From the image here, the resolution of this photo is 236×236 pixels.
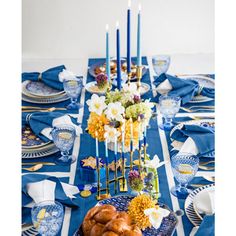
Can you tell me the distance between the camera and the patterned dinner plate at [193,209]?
146 centimetres

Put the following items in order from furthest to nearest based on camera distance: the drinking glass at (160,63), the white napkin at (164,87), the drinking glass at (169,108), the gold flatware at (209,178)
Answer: the drinking glass at (160,63), the white napkin at (164,87), the drinking glass at (169,108), the gold flatware at (209,178)

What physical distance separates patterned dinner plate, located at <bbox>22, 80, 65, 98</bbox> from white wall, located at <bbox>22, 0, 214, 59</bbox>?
2.29 ft

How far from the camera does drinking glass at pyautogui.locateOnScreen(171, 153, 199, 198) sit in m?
1.61

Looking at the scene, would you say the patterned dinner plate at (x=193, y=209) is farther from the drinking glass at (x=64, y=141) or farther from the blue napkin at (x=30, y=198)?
the drinking glass at (x=64, y=141)

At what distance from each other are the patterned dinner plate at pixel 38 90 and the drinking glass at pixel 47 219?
3.51 feet

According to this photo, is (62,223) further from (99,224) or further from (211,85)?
(211,85)

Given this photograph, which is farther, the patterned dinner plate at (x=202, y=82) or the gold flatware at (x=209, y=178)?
the patterned dinner plate at (x=202, y=82)

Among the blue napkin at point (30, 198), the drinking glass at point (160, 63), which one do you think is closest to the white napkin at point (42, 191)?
the blue napkin at point (30, 198)

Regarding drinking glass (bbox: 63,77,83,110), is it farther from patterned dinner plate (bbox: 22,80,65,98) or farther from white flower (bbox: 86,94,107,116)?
white flower (bbox: 86,94,107,116)

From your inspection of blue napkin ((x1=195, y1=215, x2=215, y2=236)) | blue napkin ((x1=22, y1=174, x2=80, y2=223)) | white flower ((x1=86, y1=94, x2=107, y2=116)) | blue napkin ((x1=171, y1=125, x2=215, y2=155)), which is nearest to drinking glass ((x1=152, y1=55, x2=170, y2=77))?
blue napkin ((x1=171, y1=125, x2=215, y2=155))

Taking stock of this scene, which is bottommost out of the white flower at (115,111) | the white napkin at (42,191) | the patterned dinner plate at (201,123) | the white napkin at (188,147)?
the white napkin at (42,191)

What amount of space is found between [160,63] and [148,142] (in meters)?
0.66
